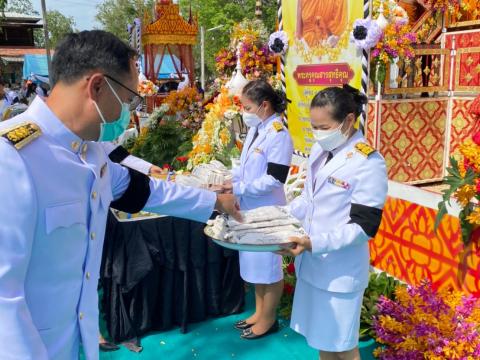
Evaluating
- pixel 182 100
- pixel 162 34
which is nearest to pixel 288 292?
pixel 182 100

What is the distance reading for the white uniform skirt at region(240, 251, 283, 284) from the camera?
371 centimetres

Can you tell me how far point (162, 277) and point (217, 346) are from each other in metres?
0.72

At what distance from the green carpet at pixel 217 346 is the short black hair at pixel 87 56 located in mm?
2663

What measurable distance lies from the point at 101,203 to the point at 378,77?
443 cm

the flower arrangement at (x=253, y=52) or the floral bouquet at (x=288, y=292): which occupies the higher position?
the flower arrangement at (x=253, y=52)

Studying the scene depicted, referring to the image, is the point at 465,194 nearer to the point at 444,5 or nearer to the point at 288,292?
the point at 288,292

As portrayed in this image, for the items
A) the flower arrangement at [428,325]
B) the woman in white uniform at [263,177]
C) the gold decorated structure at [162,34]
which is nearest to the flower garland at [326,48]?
the woman in white uniform at [263,177]

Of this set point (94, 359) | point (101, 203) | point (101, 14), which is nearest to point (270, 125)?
point (101, 203)

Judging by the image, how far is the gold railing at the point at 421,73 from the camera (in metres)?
6.13

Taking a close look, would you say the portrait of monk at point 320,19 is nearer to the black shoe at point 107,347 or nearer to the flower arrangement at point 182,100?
the flower arrangement at point 182,100

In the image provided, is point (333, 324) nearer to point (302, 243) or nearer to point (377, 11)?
point (302, 243)

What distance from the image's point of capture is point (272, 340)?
3.82m

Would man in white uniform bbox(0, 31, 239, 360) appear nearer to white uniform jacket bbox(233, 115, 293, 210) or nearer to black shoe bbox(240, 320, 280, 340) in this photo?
white uniform jacket bbox(233, 115, 293, 210)

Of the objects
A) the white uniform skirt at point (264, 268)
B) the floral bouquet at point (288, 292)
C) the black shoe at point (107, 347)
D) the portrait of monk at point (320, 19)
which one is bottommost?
the black shoe at point (107, 347)
